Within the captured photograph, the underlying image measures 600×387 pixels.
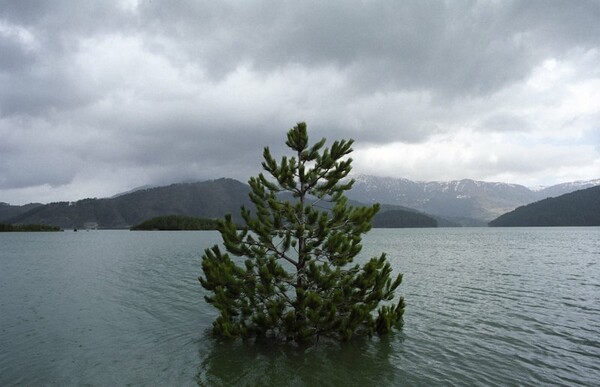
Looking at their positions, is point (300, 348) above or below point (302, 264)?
below

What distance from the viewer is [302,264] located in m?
19.2

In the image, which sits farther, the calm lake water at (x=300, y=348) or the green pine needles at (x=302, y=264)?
the green pine needles at (x=302, y=264)

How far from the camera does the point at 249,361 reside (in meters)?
17.3

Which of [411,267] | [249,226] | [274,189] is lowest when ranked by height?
[411,267]

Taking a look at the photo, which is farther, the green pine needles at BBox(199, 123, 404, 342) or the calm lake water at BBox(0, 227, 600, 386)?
the green pine needles at BBox(199, 123, 404, 342)

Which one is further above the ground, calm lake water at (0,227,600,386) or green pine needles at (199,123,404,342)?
green pine needles at (199,123,404,342)

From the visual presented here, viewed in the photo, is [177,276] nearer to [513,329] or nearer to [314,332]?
[314,332]

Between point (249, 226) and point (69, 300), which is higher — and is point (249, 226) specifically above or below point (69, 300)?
above

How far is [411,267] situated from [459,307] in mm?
27301

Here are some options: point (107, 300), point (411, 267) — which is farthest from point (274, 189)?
point (411, 267)

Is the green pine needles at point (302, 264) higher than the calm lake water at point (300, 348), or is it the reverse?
the green pine needles at point (302, 264)

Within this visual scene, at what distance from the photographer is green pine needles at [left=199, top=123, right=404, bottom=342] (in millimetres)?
18000

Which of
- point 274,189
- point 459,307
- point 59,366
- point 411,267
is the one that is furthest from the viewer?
point 411,267

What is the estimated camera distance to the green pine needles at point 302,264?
59.1 ft
